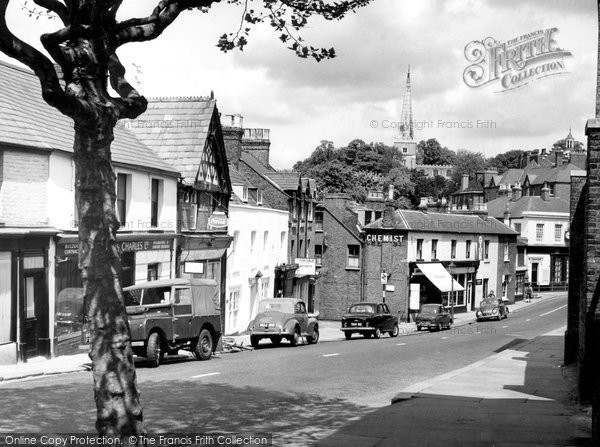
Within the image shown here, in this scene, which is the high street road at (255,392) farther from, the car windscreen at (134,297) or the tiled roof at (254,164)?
the tiled roof at (254,164)

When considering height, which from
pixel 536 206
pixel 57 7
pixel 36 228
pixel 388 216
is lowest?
pixel 36 228

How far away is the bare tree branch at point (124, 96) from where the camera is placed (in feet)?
28.3

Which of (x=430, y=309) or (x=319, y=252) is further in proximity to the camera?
(x=319, y=252)

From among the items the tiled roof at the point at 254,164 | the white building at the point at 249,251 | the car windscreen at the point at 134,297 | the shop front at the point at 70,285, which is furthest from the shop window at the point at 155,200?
the tiled roof at the point at 254,164

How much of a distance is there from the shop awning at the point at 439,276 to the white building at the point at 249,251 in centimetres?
1302

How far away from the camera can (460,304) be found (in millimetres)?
61906

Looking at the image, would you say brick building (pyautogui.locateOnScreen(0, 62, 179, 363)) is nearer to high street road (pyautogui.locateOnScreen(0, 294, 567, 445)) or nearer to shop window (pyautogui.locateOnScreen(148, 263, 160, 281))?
shop window (pyautogui.locateOnScreen(148, 263, 160, 281))

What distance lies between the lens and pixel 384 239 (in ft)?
184

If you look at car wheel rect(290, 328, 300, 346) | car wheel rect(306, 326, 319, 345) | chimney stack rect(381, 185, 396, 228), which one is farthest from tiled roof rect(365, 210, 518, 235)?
car wheel rect(290, 328, 300, 346)

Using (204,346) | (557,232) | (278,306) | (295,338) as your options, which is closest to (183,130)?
(278,306)

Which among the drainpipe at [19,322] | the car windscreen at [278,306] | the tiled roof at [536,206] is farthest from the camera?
the tiled roof at [536,206]

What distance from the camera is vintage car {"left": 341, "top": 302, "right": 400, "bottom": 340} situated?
37.2 metres

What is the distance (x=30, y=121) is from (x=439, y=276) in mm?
39027

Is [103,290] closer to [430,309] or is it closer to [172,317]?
[172,317]
